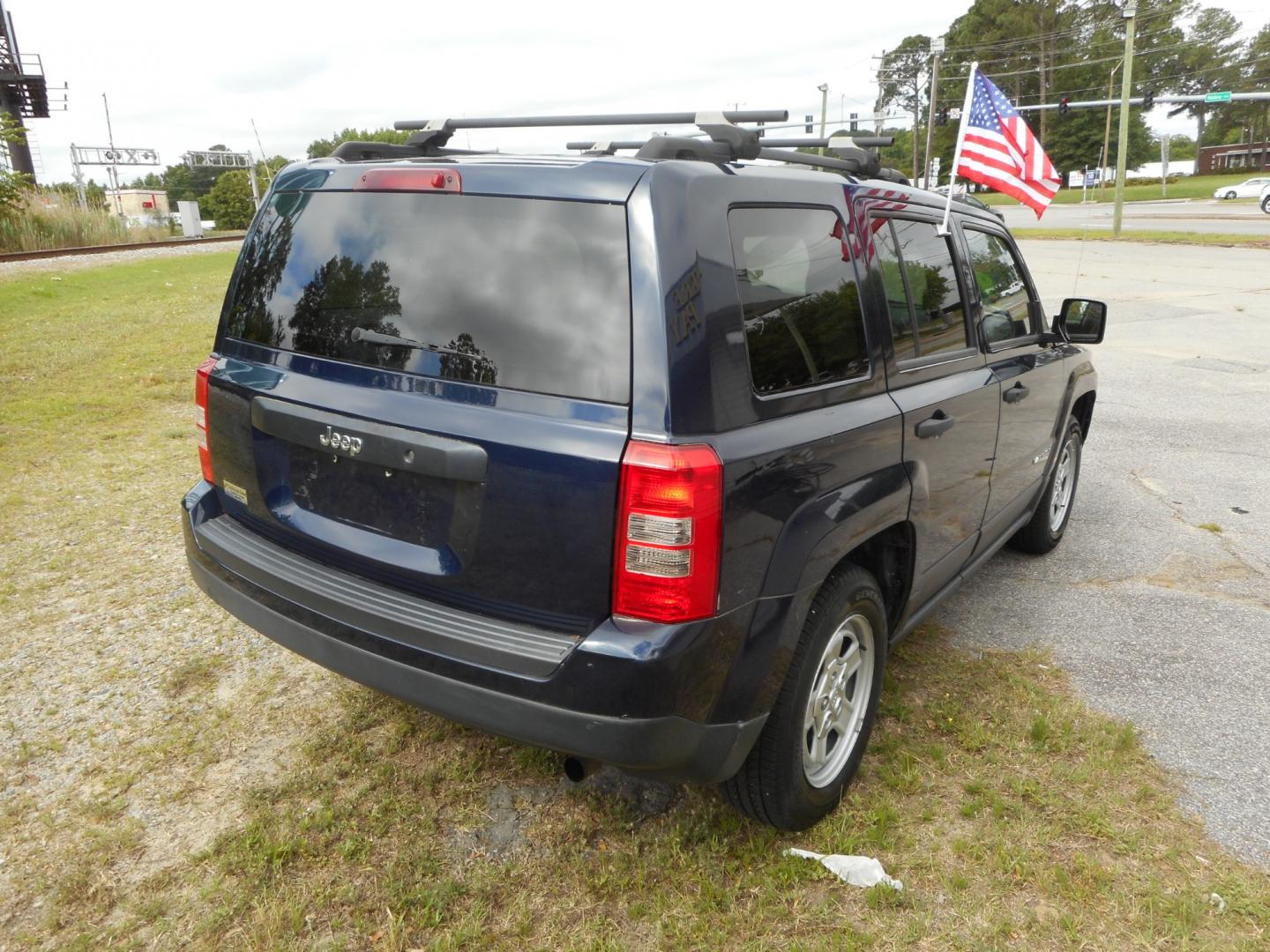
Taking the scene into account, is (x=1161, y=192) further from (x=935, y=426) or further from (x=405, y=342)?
(x=405, y=342)

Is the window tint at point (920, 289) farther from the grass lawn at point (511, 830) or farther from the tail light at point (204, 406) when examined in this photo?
the tail light at point (204, 406)

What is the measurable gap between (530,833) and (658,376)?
1504mm

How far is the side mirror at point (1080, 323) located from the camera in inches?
182

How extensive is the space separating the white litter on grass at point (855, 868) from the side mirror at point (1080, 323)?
10.2 ft

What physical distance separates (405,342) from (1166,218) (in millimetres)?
43718

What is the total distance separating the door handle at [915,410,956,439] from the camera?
2.99m

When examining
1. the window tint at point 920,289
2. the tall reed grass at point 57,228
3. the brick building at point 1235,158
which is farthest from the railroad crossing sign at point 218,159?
the brick building at point 1235,158

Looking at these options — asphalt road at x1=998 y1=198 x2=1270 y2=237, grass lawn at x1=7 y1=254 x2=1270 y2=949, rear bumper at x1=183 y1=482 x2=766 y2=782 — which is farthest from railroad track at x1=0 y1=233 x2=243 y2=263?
asphalt road at x1=998 y1=198 x2=1270 y2=237

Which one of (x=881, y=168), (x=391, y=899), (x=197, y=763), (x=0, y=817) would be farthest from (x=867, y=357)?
(x=0, y=817)

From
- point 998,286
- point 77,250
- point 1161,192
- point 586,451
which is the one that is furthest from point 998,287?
point 1161,192

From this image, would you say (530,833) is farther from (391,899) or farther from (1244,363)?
(1244,363)

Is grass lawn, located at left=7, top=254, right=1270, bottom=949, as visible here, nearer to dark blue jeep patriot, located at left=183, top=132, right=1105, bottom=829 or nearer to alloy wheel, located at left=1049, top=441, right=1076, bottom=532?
dark blue jeep patriot, located at left=183, top=132, right=1105, bottom=829

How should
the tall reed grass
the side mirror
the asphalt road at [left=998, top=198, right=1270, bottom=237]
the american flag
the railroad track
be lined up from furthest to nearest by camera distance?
the asphalt road at [left=998, top=198, right=1270, bottom=237]
the tall reed grass
the railroad track
the side mirror
the american flag

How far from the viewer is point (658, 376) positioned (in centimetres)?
208
